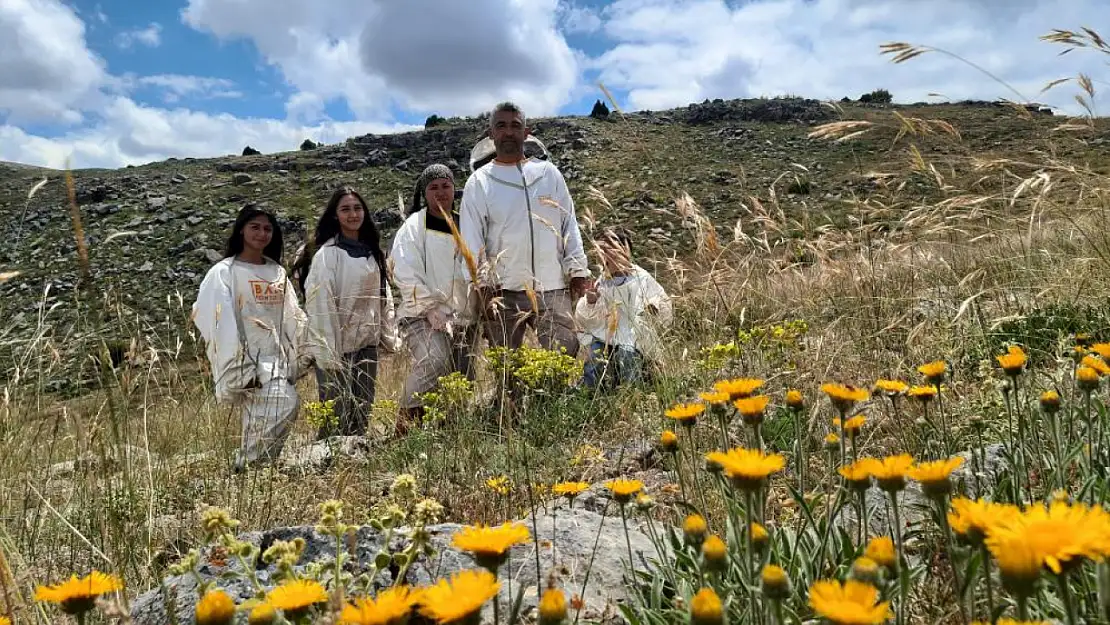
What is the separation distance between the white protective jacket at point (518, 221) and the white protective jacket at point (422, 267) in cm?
26

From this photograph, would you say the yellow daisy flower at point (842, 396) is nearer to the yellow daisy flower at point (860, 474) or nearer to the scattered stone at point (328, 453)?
the yellow daisy flower at point (860, 474)

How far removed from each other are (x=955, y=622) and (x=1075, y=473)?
2.48 ft

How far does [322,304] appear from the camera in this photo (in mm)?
4137

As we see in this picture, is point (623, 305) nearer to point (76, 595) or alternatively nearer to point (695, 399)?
point (695, 399)

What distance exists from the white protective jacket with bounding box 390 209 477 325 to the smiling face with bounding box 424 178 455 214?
0.15m

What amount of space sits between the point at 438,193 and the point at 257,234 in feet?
3.81

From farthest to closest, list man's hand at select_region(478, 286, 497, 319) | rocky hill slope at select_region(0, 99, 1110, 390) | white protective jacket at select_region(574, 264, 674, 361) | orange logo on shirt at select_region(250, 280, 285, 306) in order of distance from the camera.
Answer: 1. rocky hill slope at select_region(0, 99, 1110, 390)
2. orange logo on shirt at select_region(250, 280, 285, 306)
3. white protective jacket at select_region(574, 264, 674, 361)
4. man's hand at select_region(478, 286, 497, 319)

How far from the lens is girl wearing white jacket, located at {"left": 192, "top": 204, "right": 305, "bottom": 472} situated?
3498 millimetres

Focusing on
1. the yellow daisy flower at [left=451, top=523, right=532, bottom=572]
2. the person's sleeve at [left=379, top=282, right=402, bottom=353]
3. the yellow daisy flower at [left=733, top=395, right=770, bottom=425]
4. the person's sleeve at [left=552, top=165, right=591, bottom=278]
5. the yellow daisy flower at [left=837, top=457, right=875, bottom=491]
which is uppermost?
the person's sleeve at [left=552, top=165, right=591, bottom=278]

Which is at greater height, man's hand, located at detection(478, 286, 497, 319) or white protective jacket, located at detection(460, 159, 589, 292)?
white protective jacket, located at detection(460, 159, 589, 292)

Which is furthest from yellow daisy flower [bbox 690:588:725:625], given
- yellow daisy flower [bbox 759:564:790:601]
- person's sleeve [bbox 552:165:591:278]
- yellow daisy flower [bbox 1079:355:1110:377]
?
person's sleeve [bbox 552:165:591:278]

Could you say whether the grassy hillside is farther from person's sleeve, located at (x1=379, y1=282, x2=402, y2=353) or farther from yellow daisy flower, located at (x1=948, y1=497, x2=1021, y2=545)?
person's sleeve, located at (x1=379, y1=282, x2=402, y2=353)

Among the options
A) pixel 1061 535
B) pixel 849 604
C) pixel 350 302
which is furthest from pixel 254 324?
pixel 1061 535

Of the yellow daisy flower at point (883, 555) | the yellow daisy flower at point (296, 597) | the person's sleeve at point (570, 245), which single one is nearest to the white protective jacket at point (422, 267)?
the person's sleeve at point (570, 245)
